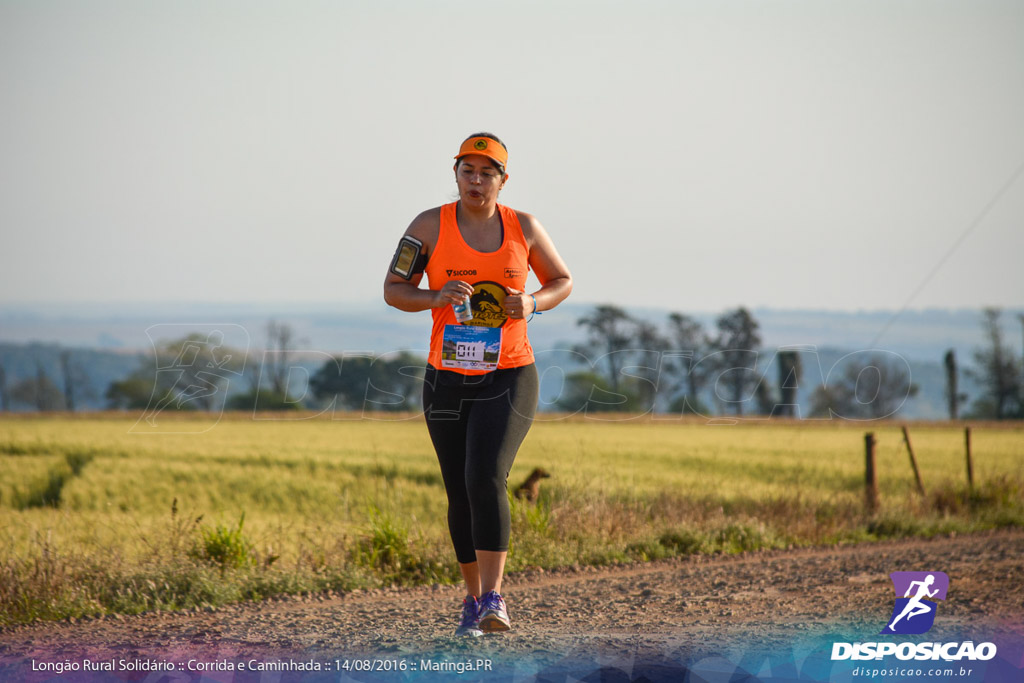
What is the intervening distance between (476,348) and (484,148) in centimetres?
96

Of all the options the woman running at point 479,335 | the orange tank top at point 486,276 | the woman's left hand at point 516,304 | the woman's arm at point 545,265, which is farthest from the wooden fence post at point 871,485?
the woman's left hand at point 516,304

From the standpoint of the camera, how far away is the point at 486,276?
15.7ft

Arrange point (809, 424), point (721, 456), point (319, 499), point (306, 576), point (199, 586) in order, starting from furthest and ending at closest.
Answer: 1. point (809, 424)
2. point (721, 456)
3. point (319, 499)
4. point (306, 576)
5. point (199, 586)

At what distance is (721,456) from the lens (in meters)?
20.6

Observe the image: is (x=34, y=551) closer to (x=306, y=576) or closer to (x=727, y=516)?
(x=306, y=576)

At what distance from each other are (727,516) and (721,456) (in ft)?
35.7

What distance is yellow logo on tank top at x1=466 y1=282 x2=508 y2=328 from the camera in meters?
4.76

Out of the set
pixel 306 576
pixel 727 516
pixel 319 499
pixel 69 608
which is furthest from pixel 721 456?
pixel 69 608

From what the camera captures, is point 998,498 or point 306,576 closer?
point 306,576

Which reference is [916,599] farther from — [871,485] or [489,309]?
[871,485]

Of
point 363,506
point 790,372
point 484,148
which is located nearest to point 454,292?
point 484,148

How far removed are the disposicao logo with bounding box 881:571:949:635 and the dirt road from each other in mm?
76

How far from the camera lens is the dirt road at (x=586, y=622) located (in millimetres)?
4723

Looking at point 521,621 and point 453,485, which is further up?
point 453,485
